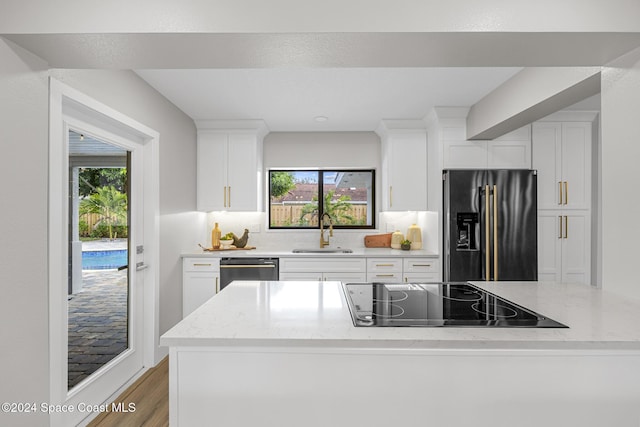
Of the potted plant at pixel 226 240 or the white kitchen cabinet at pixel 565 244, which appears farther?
the potted plant at pixel 226 240

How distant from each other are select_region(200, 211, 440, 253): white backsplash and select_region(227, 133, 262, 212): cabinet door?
40 centimetres

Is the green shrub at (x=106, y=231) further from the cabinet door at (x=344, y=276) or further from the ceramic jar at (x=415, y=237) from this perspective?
the ceramic jar at (x=415, y=237)

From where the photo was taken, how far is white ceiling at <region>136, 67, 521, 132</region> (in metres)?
2.73

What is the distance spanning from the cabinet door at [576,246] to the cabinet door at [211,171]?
3.67m

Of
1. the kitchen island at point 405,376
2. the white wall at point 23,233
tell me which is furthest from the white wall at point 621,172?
the white wall at point 23,233

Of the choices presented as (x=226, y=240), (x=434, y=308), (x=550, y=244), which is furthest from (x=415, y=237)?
(x=434, y=308)

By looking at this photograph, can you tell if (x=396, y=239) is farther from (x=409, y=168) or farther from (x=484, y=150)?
(x=484, y=150)

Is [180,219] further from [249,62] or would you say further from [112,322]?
[249,62]

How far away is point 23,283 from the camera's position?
146 cm

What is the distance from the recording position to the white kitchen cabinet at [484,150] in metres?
3.59

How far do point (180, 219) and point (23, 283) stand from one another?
228 cm

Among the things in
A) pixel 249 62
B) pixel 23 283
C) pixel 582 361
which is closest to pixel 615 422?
pixel 582 361

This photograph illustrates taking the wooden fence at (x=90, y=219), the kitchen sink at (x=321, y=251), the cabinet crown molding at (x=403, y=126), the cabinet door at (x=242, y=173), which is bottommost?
the kitchen sink at (x=321, y=251)

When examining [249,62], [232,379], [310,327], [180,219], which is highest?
[249,62]
